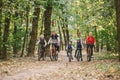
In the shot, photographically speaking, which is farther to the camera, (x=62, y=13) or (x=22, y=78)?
(x=62, y=13)

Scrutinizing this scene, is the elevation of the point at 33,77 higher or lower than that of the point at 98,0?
lower

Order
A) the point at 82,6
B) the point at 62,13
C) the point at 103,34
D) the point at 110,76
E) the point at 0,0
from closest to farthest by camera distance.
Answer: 1. the point at 110,76
2. the point at 0,0
3. the point at 62,13
4. the point at 103,34
5. the point at 82,6

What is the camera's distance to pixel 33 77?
1384cm

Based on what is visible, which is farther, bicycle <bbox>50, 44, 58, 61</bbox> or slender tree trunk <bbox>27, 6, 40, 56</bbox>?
slender tree trunk <bbox>27, 6, 40, 56</bbox>

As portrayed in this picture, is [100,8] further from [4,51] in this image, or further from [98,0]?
[4,51]

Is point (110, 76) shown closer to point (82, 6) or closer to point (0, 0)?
point (0, 0)

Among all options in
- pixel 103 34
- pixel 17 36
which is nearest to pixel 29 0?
pixel 17 36

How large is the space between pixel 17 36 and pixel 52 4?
6197 millimetres

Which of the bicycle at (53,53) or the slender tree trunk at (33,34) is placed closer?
the bicycle at (53,53)

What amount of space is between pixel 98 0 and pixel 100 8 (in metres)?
1.56

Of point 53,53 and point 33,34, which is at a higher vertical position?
point 33,34

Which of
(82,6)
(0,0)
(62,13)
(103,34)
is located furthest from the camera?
(82,6)

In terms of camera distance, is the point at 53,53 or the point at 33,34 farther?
the point at 33,34

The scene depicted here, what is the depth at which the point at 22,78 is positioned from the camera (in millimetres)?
13664
